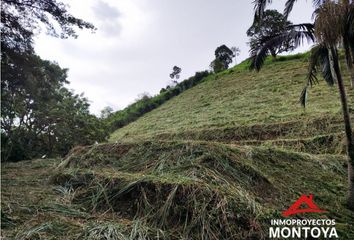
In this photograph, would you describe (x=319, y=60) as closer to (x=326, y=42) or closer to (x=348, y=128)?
(x=326, y=42)

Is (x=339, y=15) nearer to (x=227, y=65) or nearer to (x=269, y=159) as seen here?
(x=269, y=159)

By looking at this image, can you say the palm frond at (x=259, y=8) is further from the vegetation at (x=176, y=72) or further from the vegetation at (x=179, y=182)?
the vegetation at (x=176, y=72)

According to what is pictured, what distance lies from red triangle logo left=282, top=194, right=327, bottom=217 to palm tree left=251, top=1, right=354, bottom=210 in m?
0.65

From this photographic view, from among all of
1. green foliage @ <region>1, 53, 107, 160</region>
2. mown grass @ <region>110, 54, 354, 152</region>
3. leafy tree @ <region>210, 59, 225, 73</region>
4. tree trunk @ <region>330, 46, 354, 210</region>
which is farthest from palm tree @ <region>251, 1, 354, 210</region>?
leafy tree @ <region>210, 59, 225, 73</region>

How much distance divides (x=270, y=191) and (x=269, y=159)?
1164 millimetres

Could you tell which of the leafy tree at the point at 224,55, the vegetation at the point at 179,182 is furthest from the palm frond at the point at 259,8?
the leafy tree at the point at 224,55

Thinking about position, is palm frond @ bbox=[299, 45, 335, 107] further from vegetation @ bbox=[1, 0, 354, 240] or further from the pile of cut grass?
the pile of cut grass

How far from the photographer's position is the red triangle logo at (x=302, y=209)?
398cm

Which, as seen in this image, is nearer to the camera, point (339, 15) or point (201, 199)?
point (201, 199)

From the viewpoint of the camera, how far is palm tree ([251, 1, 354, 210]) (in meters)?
4.06

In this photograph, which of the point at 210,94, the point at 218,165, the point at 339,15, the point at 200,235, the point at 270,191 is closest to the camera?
the point at 200,235

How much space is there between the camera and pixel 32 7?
22.5ft

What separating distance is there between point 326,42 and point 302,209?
7.54 ft

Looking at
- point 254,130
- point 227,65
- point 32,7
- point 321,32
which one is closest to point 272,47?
point 321,32
